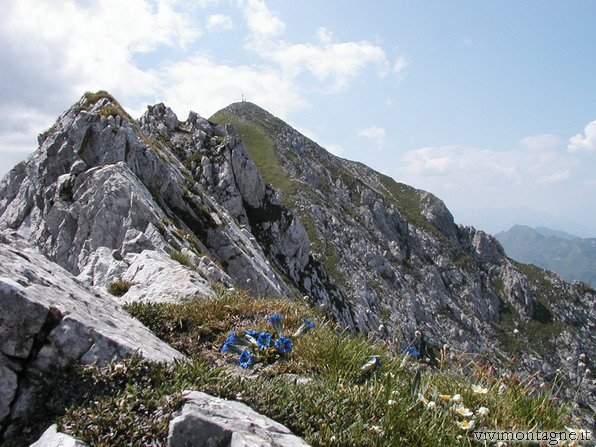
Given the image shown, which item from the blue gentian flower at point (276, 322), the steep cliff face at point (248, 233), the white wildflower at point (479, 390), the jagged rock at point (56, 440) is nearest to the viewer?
the jagged rock at point (56, 440)

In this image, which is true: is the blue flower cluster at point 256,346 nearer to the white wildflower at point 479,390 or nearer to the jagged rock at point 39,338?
the jagged rock at point 39,338

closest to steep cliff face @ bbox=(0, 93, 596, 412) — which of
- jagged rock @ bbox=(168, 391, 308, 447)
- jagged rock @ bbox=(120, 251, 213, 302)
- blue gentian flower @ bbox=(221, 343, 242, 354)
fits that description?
jagged rock @ bbox=(120, 251, 213, 302)

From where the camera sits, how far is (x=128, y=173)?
26.7 metres

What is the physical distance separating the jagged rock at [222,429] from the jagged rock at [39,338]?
4.48ft

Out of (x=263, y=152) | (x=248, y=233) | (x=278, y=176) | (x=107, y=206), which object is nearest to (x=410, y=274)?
(x=278, y=176)

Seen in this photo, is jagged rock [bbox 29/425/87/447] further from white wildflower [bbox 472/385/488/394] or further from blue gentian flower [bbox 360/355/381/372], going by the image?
white wildflower [bbox 472/385/488/394]

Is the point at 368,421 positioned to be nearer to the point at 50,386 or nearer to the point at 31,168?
the point at 50,386

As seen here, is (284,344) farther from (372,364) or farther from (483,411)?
(483,411)

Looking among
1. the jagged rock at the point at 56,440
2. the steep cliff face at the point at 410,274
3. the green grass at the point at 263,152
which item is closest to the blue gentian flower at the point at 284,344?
the jagged rock at the point at 56,440

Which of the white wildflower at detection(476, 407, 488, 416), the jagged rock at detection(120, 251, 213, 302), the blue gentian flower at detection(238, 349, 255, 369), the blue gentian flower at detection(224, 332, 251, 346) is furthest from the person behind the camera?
the jagged rock at detection(120, 251, 213, 302)

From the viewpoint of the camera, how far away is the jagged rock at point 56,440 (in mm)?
3789

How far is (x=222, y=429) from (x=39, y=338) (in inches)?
97.1

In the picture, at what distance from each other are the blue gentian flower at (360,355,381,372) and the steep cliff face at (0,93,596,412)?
0.60 meters

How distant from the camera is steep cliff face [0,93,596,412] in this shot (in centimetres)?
2308
